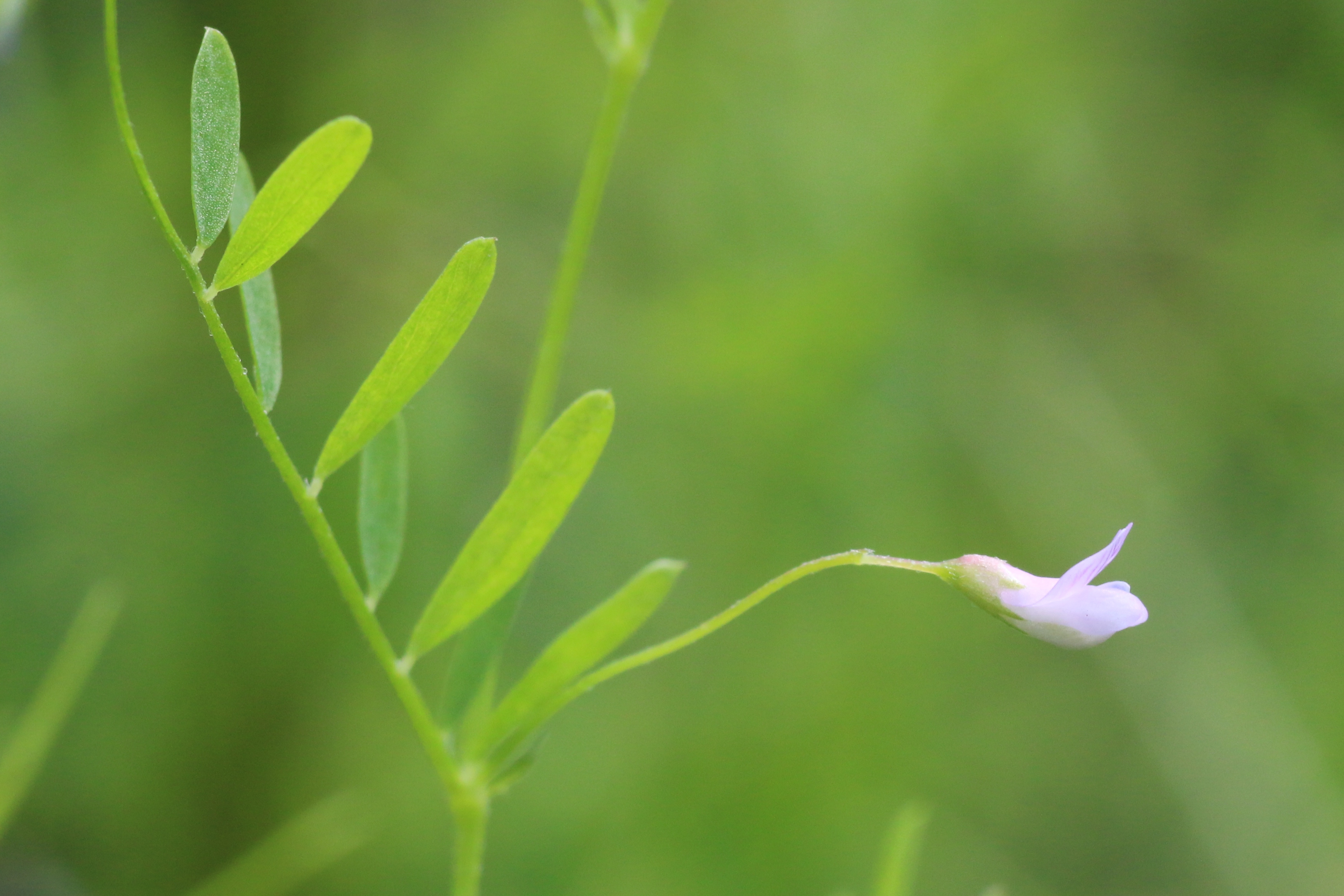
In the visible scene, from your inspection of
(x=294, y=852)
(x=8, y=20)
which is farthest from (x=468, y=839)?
(x=294, y=852)

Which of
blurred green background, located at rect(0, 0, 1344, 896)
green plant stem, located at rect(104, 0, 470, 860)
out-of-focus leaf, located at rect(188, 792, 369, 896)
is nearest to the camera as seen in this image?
green plant stem, located at rect(104, 0, 470, 860)

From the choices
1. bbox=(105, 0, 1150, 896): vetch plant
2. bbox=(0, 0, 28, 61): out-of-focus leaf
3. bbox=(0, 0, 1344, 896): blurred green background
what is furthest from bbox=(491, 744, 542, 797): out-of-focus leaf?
bbox=(0, 0, 1344, 896): blurred green background

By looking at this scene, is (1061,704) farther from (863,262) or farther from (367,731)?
(367,731)

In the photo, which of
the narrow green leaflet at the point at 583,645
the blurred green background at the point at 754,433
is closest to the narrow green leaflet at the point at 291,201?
the narrow green leaflet at the point at 583,645

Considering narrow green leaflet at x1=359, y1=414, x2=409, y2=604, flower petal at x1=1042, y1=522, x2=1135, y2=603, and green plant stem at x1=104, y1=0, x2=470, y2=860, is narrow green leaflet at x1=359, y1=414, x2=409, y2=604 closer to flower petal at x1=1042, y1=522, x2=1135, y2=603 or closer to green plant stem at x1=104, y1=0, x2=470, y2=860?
green plant stem at x1=104, y1=0, x2=470, y2=860

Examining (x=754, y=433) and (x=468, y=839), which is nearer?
(x=468, y=839)

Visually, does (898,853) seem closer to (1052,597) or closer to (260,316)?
(1052,597)

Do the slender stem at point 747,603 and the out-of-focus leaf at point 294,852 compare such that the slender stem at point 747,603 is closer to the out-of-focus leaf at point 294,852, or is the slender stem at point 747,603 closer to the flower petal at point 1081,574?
the flower petal at point 1081,574

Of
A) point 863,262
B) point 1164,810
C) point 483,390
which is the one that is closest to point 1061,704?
point 1164,810
